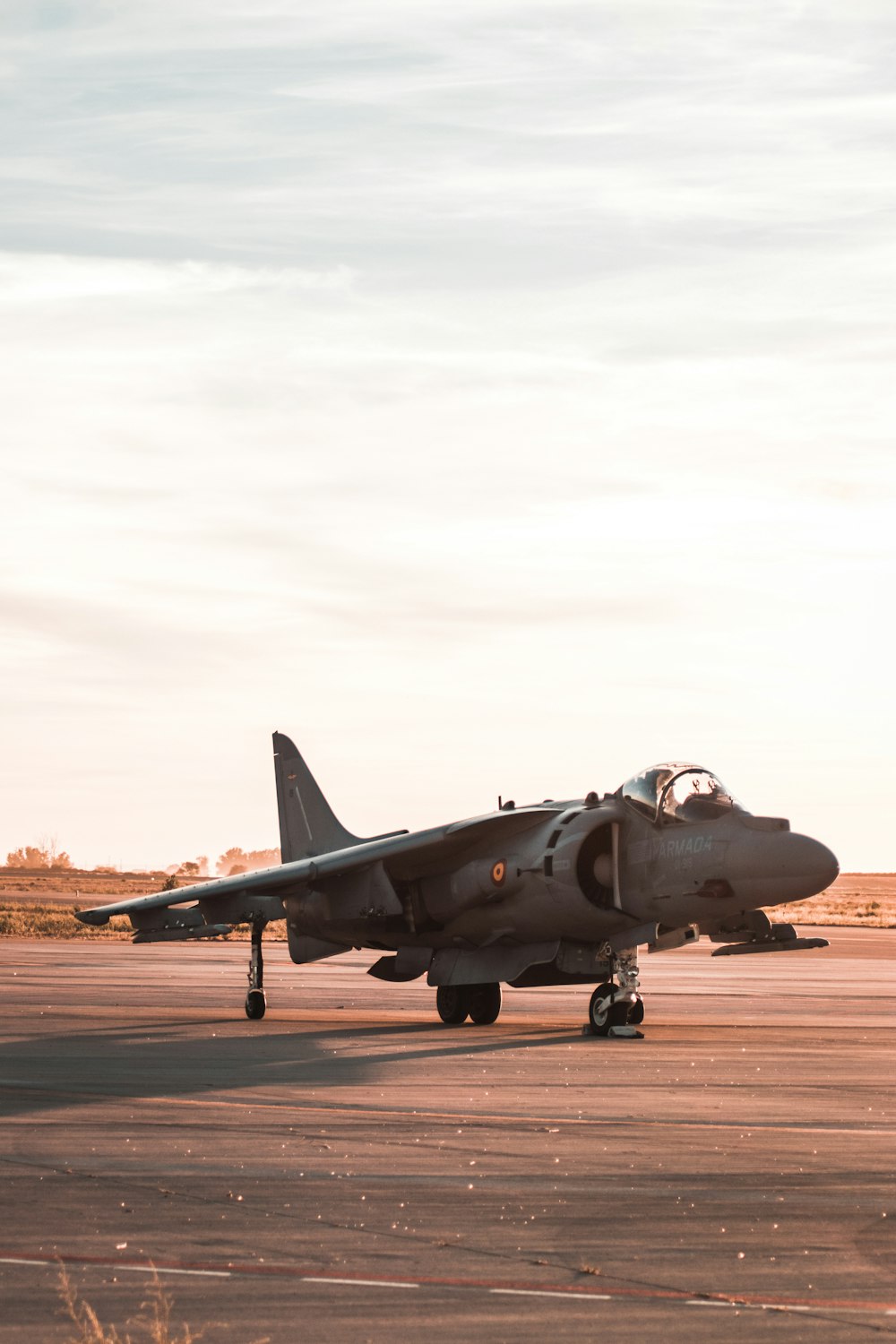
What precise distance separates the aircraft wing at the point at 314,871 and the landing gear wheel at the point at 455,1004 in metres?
1.97

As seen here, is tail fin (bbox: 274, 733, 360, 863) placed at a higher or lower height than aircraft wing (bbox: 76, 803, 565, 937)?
higher

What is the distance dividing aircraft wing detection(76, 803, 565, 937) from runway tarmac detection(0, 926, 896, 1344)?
2.14 metres

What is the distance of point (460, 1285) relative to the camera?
313 inches

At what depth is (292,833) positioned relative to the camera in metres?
31.7

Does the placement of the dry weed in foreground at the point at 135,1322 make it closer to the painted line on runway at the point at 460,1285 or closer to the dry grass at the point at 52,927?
the painted line on runway at the point at 460,1285

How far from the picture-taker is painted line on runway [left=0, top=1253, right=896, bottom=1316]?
762 cm

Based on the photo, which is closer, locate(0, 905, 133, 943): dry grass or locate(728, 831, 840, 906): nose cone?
locate(728, 831, 840, 906): nose cone

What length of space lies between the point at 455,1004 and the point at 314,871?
316 centimetres

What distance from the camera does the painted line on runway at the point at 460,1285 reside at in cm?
762

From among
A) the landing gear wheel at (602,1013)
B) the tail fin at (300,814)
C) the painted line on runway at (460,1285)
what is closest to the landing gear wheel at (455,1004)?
the landing gear wheel at (602,1013)

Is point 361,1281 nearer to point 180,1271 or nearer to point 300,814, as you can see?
point 180,1271

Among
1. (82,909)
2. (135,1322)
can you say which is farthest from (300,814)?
(82,909)

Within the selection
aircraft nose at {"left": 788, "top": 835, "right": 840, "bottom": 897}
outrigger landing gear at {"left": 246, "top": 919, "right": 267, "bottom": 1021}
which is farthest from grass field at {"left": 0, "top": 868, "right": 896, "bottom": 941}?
aircraft nose at {"left": 788, "top": 835, "right": 840, "bottom": 897}

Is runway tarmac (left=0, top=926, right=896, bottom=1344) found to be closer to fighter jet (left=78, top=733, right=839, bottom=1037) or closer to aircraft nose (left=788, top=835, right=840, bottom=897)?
fighter jet (left=78, top=733, right=839, bottom=1037)
